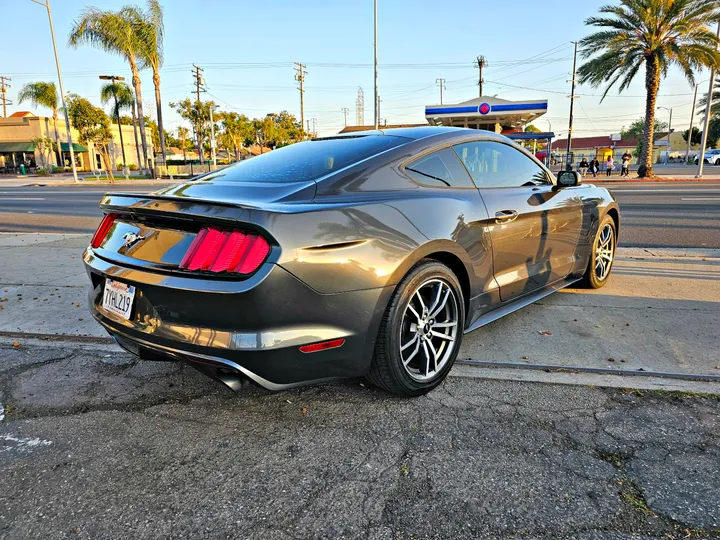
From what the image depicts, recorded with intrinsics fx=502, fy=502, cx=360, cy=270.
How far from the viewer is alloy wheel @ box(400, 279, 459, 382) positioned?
276 cm

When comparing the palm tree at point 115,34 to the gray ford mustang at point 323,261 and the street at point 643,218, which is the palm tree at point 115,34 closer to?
the street at point 643,218

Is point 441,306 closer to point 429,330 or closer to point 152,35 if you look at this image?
point 429,330

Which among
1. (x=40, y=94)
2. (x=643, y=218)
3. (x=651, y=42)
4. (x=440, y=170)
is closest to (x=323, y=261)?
(x=440, y=170)

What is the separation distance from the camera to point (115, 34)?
105 ft

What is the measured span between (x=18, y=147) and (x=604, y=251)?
207 ft

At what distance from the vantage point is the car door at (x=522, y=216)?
331 cm

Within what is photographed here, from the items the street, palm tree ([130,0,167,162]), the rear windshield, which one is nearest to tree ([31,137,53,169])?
palm tree ([130,0,167,162])

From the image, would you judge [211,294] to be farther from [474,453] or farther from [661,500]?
[661,500]

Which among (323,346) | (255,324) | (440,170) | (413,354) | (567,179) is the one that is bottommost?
(413,354)

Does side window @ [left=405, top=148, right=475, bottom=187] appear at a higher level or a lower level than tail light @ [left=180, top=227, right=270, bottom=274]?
higher

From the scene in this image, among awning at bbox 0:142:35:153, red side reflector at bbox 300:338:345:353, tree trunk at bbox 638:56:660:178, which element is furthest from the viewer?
awning at bbox 0:142:35:153

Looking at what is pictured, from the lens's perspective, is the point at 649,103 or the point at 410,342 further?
the point at 649,103

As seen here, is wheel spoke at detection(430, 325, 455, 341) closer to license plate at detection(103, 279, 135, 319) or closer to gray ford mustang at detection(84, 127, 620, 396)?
gray ford mustang at detection(84, 127, 620, 396)

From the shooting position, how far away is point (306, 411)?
273cm
